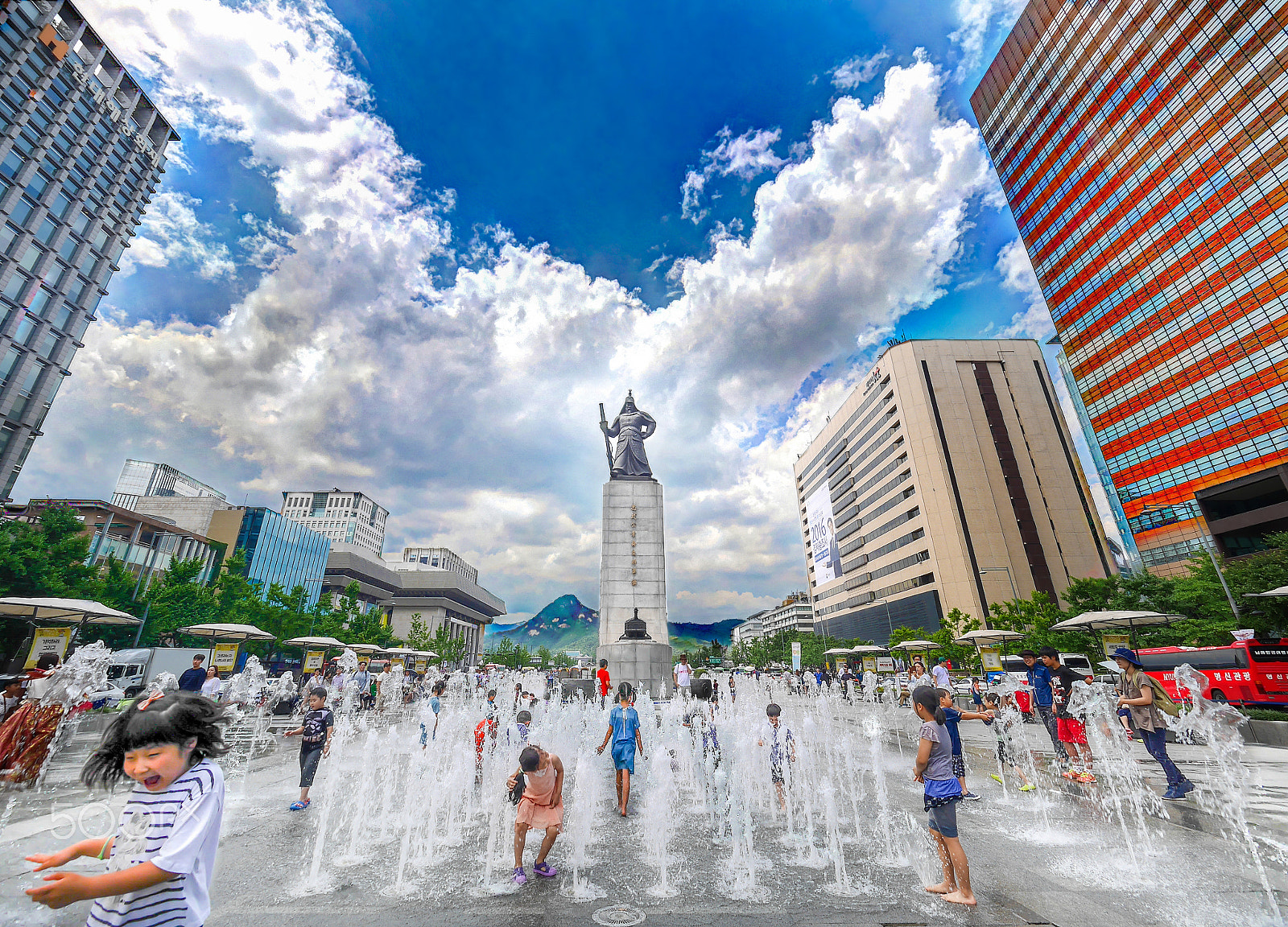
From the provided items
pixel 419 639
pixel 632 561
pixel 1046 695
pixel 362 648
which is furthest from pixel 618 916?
pixel 419 639

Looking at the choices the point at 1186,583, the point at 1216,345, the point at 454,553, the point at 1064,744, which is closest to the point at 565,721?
the point at 1064,744

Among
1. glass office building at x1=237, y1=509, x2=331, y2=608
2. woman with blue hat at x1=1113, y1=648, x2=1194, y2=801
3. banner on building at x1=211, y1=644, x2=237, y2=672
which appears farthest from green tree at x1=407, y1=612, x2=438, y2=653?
woman with blue hat at x1=1113, y1=648, x2=1194, y2=801

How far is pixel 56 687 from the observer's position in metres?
8.52

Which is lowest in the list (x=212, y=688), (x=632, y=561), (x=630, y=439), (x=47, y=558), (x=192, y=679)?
(x=212, y=688)

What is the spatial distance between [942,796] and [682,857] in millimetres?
2854

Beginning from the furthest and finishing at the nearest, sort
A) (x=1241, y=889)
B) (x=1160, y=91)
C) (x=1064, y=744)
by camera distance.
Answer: (x=1160, y=91) → (x=1064, y=744) → (x=1241, y=889)

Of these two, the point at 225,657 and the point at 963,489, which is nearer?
the point at 225,657

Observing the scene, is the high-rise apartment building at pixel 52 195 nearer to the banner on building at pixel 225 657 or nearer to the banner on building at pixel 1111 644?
the banner on building at pixel 225 657

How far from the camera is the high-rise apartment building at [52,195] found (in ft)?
128

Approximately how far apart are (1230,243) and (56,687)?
59410 millimetres

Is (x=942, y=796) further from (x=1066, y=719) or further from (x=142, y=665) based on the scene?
(x=142, y=665)

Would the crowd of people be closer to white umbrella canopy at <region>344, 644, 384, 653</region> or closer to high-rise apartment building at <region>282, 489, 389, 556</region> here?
white umbrella canopy at <region>344, 644, 384, 653</region>

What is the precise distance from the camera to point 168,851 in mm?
2104

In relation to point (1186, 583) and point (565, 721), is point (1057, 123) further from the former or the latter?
point (565, 721)
